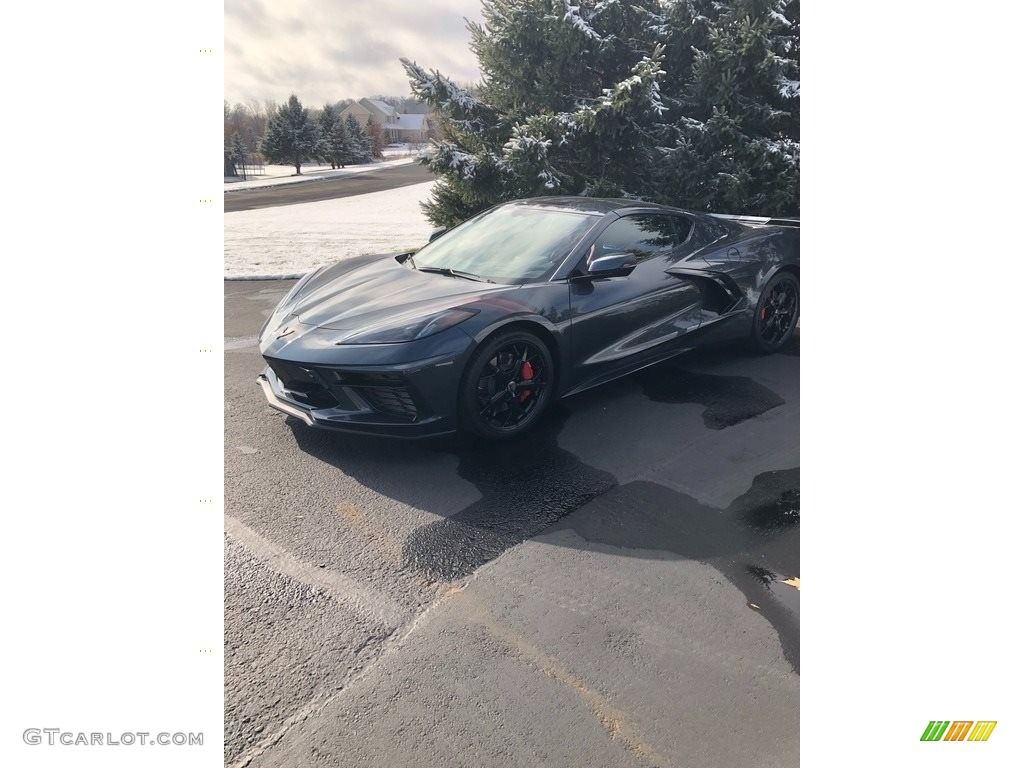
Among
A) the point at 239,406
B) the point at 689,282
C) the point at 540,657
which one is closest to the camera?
the point at 540,657

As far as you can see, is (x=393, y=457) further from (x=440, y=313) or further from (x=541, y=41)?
(x=541, y=41)

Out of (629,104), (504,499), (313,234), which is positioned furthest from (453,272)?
(313,234)

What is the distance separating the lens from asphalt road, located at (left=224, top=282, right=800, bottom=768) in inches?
81.0

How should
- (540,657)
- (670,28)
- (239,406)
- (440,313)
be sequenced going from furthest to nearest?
(670,28) < (239,406) < (440,313) < (540,657)

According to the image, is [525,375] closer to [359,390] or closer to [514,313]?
[514,313]

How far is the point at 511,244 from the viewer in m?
4.52

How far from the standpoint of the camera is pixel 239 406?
441cm

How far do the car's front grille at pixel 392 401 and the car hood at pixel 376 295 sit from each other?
0.39 metres
